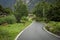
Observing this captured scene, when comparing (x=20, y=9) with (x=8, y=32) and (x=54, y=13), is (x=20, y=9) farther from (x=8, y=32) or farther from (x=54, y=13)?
(x=8, y=32)

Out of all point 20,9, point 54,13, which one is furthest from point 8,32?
point 20,9

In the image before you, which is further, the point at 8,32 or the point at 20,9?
the point at 20,9


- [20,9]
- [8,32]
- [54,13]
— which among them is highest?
[8,32]

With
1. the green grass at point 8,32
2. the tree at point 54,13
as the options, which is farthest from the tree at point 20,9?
the green grass at point 8,32

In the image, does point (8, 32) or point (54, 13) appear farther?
point (54, 13)

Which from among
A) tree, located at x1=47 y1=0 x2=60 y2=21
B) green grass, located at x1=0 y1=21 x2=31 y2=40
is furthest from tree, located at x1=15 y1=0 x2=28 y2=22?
green grass, located at x1=0 y1=21 x2=31 y2=40

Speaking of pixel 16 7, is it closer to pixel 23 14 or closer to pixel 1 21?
pixel 23 14

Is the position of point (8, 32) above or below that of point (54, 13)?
above

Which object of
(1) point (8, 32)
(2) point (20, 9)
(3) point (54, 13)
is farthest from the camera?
(2) point (20, 9)

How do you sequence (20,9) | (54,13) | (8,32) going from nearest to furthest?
1. (8,32)
2. (54,13)
3. (20,9)

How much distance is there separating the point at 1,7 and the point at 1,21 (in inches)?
538

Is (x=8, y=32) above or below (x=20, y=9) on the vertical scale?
above

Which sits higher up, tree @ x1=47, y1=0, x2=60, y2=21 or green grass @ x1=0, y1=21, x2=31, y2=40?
green grass @ x1=0, y1=21, x2=31, y2=40

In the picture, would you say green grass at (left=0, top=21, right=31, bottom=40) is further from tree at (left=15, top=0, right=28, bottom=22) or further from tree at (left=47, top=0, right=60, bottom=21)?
tree at (left=15, top=0, right=28, bottom=22)
